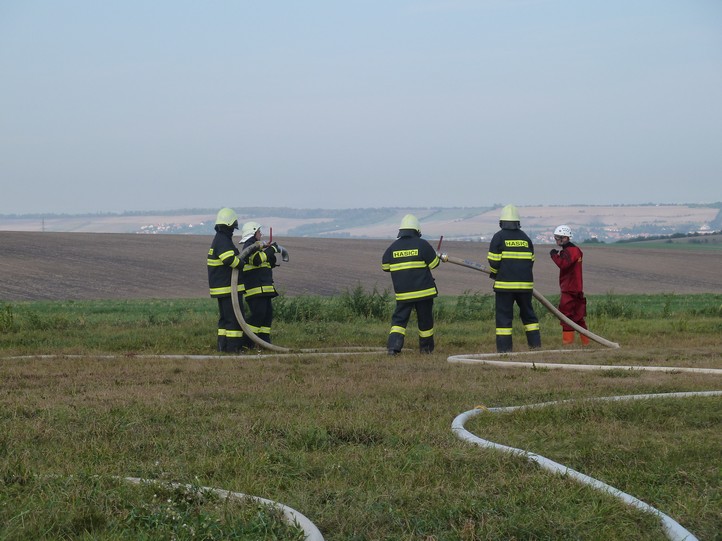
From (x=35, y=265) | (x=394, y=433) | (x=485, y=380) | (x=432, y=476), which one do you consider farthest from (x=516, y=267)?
(x=35, y=265)

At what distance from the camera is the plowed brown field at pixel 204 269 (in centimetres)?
3117

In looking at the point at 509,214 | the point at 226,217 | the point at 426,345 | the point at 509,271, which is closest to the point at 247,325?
the point at 226,217

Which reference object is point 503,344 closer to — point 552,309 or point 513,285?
point 513,285

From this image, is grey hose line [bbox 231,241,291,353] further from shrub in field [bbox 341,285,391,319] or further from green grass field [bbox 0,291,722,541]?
shrub in field [bbox 341,285,391,319]

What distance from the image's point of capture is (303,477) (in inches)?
194

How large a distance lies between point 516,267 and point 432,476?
7.51 m

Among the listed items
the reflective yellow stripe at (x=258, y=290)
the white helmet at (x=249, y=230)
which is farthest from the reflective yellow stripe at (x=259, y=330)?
the white helmet at (x=249, y=230)

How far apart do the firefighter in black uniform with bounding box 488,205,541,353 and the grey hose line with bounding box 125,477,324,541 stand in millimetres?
7920

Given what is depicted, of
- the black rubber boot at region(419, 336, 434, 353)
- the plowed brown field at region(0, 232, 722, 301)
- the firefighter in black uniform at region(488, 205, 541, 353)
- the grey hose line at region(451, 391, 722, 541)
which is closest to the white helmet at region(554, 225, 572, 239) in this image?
the firefighter in black uniform at region(488, 205, 541, 353)

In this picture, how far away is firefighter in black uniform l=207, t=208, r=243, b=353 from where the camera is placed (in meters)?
12.3

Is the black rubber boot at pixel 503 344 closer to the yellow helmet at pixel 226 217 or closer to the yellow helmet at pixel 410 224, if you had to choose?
the yellow helmet at pixel 410 224

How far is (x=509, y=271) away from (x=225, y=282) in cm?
367

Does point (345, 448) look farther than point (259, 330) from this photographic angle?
No

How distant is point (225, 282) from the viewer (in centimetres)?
1241
